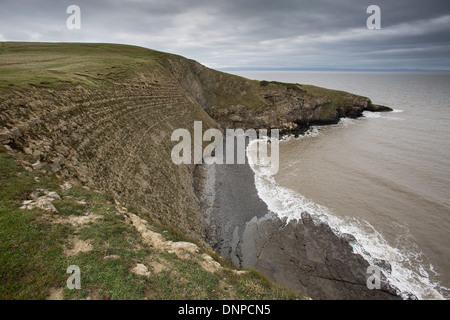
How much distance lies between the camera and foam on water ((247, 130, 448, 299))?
55.1 ft

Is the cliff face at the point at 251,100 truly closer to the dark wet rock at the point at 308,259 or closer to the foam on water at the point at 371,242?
the foam on water at the point at 371,242

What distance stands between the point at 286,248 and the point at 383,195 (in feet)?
59.8

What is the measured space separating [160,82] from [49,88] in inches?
1038

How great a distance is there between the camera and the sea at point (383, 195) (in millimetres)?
18797

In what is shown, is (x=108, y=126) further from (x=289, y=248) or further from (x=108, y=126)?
(x=289, y=248)

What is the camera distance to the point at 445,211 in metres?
24.4

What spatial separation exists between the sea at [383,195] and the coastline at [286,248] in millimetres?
1810

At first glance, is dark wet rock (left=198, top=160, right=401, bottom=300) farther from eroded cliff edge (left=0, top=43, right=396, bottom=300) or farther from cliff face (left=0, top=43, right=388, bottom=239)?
cliff face (left=0, top=43, right=388, bottom=239)

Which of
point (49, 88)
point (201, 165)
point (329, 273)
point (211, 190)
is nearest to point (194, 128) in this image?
point (201, 165)

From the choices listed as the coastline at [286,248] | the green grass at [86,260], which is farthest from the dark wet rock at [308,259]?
the green grass at [86,260]

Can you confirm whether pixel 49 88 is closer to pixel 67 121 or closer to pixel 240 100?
pixel 67 121

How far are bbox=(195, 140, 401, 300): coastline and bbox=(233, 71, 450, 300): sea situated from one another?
5.94 feet

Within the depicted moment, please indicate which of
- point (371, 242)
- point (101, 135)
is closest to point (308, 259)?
point (371, 242)

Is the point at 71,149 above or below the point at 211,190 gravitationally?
above
